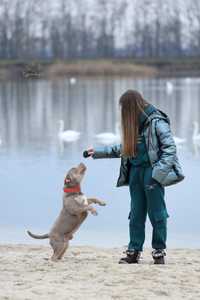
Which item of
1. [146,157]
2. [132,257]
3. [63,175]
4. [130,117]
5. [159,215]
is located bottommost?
[63,175]

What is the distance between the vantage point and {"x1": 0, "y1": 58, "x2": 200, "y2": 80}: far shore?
5973 cm

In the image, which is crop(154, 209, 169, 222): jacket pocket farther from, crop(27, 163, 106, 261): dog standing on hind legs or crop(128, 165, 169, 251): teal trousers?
crop(27, 163, 106, 261): dog standing on hind legs

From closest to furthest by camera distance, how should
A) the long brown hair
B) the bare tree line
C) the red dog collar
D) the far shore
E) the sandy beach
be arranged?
the sandy beach, the long brown hair, the red dog collar, the far shore, the bare tree line

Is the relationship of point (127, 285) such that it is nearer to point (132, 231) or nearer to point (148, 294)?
point (148, 294)

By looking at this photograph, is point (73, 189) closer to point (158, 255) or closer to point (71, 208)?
point (71, 208)

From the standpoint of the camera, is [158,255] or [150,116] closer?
[150,116]

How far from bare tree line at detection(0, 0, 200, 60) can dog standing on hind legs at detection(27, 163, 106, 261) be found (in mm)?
80425

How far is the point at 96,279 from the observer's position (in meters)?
6.39

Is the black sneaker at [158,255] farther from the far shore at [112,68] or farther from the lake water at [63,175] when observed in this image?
the far shore at [112,68]

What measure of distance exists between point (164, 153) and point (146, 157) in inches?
7.9

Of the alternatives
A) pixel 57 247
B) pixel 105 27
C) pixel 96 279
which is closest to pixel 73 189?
pixel 57 247

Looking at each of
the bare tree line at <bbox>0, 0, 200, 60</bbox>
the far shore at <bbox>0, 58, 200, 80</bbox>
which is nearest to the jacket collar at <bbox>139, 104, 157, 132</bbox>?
the far shore at <bbox>0, 58, 200, 80</bbox>

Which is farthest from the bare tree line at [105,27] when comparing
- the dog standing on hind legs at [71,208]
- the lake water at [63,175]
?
the dog standing on hind legs at [71,208]

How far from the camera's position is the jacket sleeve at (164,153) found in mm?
6672
